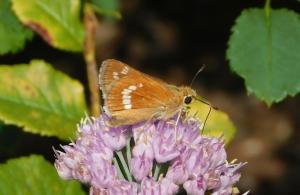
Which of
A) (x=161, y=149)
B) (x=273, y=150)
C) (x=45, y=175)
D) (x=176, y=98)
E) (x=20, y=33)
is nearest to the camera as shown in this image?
(x=161, y=149)

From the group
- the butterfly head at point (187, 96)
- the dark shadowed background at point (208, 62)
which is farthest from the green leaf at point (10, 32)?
the dark shadowed background at point (208, 62)

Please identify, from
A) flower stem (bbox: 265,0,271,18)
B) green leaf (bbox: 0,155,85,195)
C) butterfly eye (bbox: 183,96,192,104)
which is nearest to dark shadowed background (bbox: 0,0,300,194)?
flower stem (bbox: 265,0,271,18)

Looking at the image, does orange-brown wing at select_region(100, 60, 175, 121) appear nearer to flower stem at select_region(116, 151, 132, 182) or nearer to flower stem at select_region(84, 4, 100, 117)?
flower stem at select_region(116, 151, 132, 182)

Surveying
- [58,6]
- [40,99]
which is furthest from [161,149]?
[58,6]

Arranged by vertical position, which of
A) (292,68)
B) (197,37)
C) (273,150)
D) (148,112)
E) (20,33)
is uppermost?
(197,37)

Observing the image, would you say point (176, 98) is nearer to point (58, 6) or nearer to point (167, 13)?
point (58, 6)

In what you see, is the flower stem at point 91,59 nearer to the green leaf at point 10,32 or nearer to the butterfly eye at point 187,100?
the green leaf at point 10,32

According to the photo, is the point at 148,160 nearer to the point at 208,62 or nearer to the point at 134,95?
the point at 134,95
